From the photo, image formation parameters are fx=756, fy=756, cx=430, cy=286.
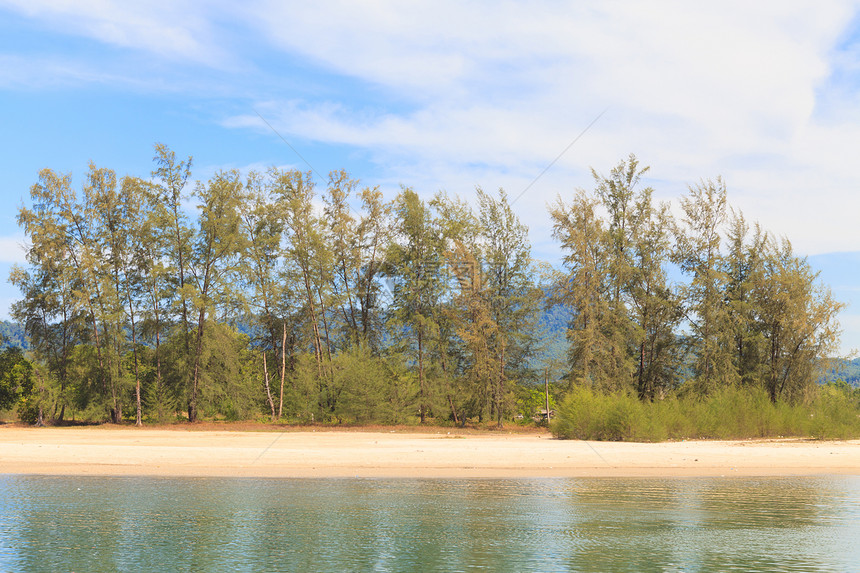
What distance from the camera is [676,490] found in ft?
65.4

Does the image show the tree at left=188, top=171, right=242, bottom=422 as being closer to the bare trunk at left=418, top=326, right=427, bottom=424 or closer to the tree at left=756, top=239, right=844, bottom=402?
the bare trunk at left=418, top=326, right=427, bottom=424

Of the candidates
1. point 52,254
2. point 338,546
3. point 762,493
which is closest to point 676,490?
point 762,493

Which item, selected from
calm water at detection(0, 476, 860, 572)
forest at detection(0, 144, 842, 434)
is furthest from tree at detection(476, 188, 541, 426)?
calm water at detection(0, 476, 860, 572)

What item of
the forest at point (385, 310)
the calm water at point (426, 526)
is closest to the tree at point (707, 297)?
the forest at point (385, 310)

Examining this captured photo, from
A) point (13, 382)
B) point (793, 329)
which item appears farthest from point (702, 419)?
point (13, 382)

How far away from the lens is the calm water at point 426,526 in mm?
12422

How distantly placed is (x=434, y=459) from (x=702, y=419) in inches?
591

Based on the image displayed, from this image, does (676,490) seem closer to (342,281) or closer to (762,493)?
(762,493)

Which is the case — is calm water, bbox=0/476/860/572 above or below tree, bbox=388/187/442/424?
A: below

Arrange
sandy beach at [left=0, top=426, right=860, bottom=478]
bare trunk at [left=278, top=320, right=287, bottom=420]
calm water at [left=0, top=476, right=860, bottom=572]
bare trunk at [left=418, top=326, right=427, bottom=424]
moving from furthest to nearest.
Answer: bare trunk at [left=278, top=320, right=287, bottom=420]
bare trunk at [left=418, top=326, right=427, bottom=424]
sandy beach at [left=0, top=426, right=860, bottom=478]
calm water at [left=0, top=476, right=860, bottom=572]

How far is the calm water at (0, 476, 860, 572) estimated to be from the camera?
12422mm

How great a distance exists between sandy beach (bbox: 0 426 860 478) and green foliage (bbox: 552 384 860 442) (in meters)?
1.46

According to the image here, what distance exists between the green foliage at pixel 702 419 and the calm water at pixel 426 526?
11740mm

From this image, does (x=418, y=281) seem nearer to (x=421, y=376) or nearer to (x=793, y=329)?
(x=421, y=376)
